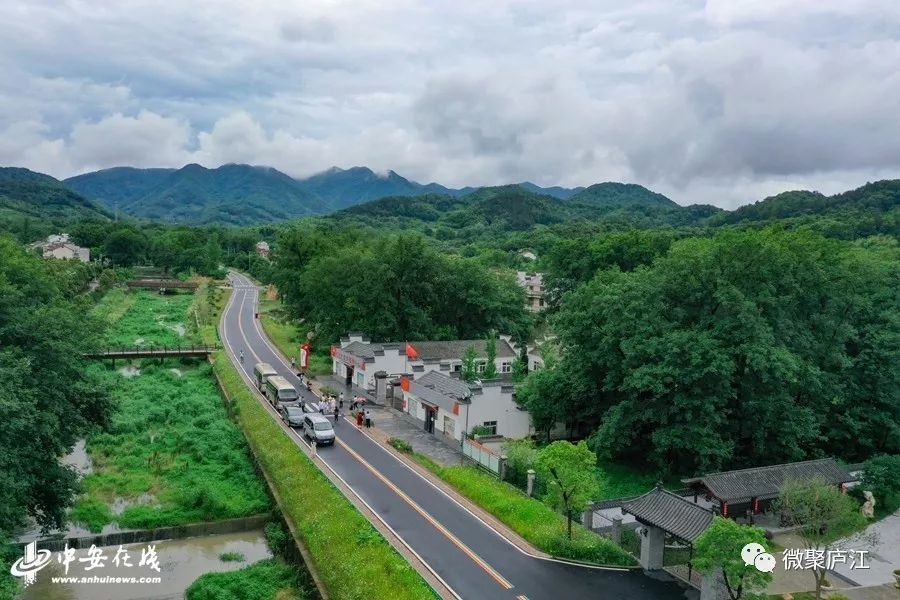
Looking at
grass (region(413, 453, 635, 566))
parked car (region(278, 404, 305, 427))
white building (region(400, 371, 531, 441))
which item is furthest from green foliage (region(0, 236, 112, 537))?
white building (region(400, 371, 531, 441))

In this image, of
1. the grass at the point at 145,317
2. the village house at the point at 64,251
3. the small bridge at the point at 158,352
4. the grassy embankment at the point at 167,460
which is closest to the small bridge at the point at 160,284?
the grass at the point at 145,317

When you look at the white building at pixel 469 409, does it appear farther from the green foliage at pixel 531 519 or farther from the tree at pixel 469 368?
the green foliage at pixel 531 519

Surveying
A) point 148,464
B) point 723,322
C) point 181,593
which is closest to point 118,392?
point 148,464

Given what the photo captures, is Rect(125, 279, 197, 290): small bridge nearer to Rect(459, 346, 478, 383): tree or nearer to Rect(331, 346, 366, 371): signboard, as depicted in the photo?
Rect(331, 346, 366, 371): signboard

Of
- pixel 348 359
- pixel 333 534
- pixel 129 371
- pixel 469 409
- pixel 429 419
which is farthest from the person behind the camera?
pixel 129 371

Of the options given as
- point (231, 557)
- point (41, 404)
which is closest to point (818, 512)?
point (231, 557)

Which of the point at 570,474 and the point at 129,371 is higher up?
the point at 570,474

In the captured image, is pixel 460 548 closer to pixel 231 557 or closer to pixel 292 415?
pixel 231 557
